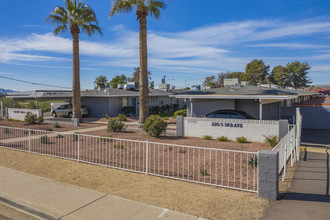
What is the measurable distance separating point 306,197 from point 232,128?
7.62 metres

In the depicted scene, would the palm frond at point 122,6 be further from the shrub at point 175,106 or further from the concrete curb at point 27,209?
the shrub at point 175,106

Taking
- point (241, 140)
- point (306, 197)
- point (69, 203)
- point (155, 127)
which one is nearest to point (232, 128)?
point (241, 140)

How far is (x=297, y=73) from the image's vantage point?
6269 centimetres

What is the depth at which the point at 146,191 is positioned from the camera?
21.9ft

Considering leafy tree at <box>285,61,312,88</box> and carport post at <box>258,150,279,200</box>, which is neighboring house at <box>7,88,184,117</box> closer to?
carport post at <box>258,150,279,200</box>

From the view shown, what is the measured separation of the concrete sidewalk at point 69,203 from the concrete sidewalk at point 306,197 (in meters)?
1.95

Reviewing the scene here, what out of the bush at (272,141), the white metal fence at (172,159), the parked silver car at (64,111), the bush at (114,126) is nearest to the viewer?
the white metal fence at (172,159)

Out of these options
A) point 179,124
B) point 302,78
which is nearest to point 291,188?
point 179,124

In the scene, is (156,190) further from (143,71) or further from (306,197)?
(143,71)

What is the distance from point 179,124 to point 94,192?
9.09m

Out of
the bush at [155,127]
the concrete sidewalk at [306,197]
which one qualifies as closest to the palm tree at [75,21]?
the bush at [155,127]

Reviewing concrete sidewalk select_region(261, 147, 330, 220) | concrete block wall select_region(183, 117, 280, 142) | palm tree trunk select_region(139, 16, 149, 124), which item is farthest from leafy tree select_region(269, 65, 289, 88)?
concrete sidewalk select_region(261, 147, 330, 220)

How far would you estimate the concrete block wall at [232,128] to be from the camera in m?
12.8

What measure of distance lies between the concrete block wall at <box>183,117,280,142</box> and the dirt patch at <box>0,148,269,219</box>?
7080 millimetres
